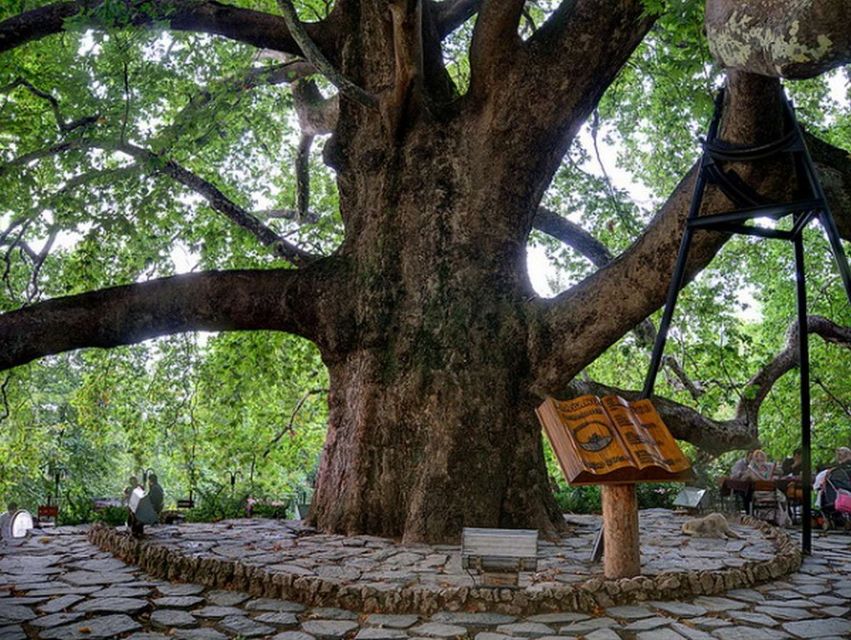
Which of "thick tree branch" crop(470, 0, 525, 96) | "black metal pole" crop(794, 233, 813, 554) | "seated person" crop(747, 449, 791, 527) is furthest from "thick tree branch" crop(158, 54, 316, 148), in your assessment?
"seated person" crop(747, 449, 791, 527)

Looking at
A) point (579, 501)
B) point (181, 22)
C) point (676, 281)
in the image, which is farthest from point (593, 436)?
point (579, 501)

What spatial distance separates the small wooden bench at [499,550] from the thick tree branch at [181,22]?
217 inches

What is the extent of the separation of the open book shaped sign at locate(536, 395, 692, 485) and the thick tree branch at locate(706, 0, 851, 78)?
9.27 feet

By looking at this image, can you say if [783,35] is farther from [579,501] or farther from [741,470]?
[579,501]

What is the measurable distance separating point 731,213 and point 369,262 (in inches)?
171

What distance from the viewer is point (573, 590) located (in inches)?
200

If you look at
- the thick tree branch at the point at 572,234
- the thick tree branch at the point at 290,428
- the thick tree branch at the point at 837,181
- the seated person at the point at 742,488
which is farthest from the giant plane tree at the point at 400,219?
the thick tree branch at the point at 290,428

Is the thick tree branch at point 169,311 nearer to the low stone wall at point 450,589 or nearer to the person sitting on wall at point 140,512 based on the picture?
the person sitting on wall at point 140,512

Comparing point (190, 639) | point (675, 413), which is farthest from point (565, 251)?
point (190, 639)

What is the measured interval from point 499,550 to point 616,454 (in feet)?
3.42

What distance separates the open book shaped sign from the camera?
16.1 feet

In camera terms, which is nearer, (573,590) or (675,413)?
(573,590)

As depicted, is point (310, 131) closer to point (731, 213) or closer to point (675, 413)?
point (675, 413)

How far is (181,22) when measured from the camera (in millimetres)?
8719
